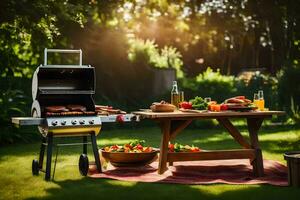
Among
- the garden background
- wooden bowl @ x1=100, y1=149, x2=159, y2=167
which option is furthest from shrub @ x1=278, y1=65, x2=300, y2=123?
wooden bowl @ x1=100, y1=149, x2=159, y2=167

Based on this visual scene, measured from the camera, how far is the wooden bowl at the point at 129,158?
28.3 feet

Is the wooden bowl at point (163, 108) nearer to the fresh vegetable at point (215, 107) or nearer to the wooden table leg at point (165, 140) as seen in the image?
the wooden table leg at point (165, 140)

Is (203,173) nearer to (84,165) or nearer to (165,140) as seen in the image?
(165,140)

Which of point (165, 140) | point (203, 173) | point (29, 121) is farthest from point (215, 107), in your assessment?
point (29, 121)

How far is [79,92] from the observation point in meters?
8.29

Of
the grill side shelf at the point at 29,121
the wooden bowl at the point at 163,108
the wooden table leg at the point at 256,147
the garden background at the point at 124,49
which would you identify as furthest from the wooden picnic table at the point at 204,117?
the garden background at the point at 124,49

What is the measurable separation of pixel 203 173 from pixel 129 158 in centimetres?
114

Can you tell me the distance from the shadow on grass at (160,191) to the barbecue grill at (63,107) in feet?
2.56

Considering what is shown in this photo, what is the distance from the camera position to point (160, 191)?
275 inches

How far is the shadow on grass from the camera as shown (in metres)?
6.67

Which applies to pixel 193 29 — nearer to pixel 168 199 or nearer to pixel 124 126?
pixel 124 126

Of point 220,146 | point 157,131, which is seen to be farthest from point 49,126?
point 157,131

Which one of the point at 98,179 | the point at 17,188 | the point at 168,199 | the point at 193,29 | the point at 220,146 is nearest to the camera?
the point at 168,199

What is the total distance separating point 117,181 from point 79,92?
1.46m
